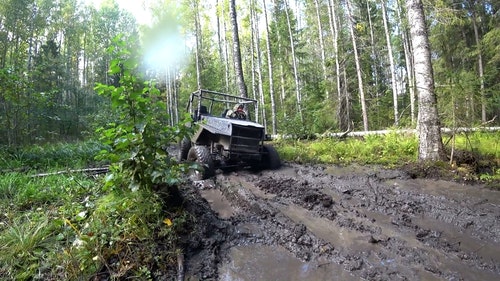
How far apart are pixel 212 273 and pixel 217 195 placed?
2124 mm

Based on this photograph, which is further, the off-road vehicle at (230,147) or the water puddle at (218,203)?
the off-road vehicle at (230,147)

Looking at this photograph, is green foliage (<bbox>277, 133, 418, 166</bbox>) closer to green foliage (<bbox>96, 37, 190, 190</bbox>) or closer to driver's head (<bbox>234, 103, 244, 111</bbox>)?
driver's head (<bbox>234, 103, 244, 111</bbox>)

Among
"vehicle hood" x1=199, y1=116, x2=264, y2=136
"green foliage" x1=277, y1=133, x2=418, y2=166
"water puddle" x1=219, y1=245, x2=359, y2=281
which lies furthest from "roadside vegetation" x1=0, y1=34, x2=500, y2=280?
"vehicle hood" x1=199, y1=116, x2=264, y2=136

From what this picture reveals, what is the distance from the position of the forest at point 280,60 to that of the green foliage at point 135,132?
33 cm

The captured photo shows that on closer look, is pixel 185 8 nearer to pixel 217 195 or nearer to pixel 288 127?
pixel 288 127

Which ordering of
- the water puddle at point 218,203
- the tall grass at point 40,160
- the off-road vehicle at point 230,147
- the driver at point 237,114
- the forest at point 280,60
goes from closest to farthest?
the water puddle at point 218,203 < the off-road vehicle at point 230,147 < the tall grass at point 40,160 < the driver at point 237,114 < the forest at point 280,60

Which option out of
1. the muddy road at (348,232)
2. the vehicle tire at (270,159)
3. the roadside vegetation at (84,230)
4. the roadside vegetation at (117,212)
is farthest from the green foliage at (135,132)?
the vehicle tire at (270,159)

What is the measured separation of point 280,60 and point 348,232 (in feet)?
58.6

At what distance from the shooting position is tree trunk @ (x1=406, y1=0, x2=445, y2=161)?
16.3 feet

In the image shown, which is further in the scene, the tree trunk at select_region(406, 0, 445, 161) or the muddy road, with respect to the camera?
the tree trunk at select_region(406, 0, 445, 161)

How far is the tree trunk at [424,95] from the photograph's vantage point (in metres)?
4.98

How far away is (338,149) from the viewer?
24.2ft

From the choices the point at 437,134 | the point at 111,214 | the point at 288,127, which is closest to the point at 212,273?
the point at 111,214

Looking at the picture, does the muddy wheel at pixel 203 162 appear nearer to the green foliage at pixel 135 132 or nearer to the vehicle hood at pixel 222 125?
the vehicle hood at pixel 222 125
